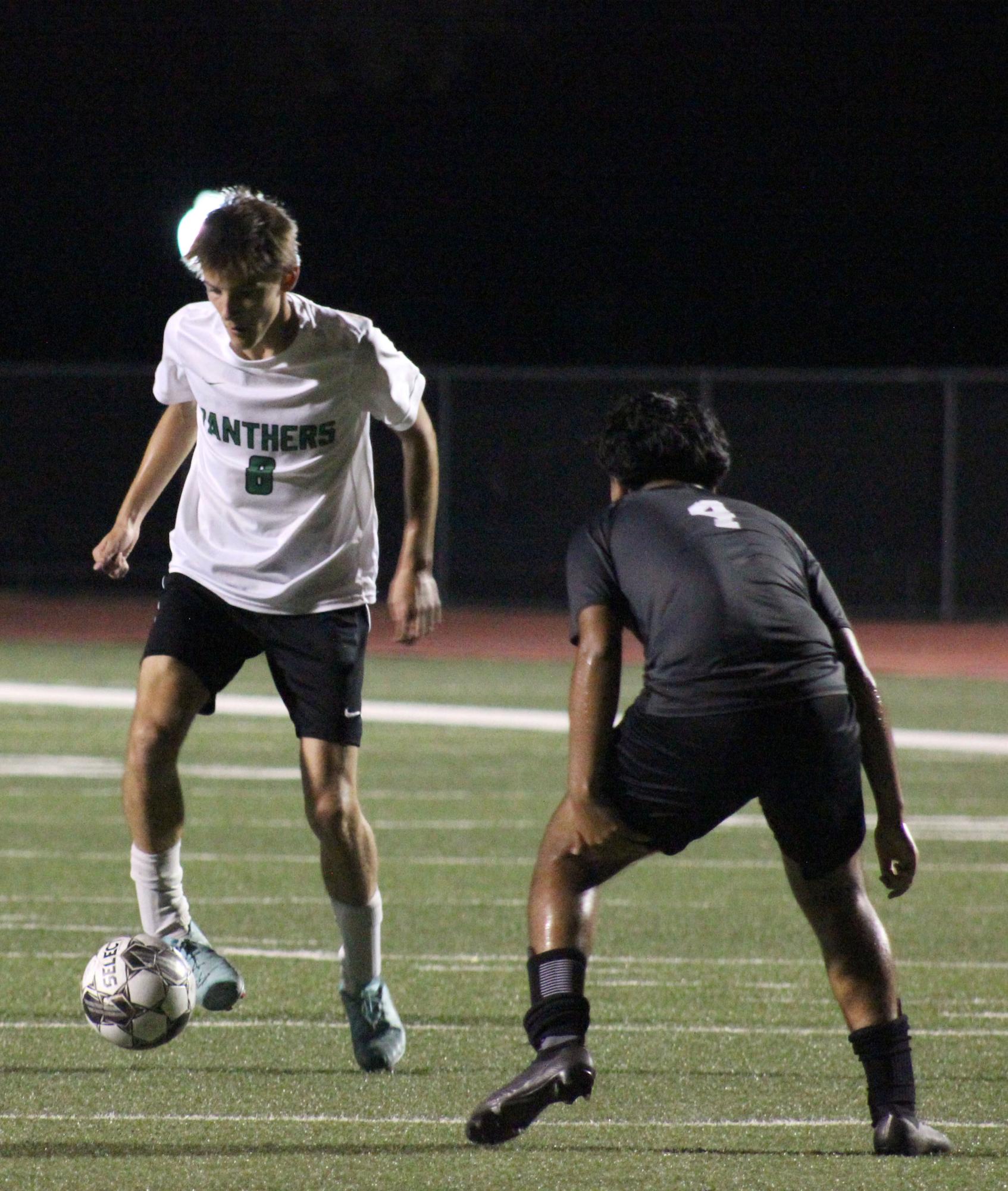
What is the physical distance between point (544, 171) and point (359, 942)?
99.1 ft

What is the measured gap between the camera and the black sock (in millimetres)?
5305

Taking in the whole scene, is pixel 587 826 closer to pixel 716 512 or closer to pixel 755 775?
pixel 755 775

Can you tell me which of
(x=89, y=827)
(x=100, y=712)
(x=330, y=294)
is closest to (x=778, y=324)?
(x=330, y=294)

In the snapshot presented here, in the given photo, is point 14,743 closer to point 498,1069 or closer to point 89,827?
point 89,827

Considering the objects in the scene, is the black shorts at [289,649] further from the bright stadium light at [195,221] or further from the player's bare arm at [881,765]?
the player's bare arm at [881,765]

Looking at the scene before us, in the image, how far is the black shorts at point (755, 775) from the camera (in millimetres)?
5246

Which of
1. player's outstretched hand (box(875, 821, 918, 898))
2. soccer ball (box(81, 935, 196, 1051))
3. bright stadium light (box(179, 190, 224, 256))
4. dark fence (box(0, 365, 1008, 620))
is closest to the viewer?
player's outstretched hand (box(875, 821, 918, 898))

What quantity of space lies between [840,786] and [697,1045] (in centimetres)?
161

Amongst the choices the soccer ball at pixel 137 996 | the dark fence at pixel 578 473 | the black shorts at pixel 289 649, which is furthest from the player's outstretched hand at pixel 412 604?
the dark fence at pixel 578 473

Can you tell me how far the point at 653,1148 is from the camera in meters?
5.39

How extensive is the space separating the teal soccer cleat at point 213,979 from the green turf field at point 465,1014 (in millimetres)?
181

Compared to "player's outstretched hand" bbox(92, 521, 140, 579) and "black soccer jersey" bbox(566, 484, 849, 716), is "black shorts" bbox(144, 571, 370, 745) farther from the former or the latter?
"black soccer jersey" bbox(566, 484, 849, 716)

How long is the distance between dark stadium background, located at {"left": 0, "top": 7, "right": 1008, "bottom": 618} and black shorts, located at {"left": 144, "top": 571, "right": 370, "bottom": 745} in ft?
90.4

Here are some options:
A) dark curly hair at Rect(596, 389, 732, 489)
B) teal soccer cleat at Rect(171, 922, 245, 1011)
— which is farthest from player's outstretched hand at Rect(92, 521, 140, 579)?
dark curly hair at Rect(596, 389, 732, 489)
